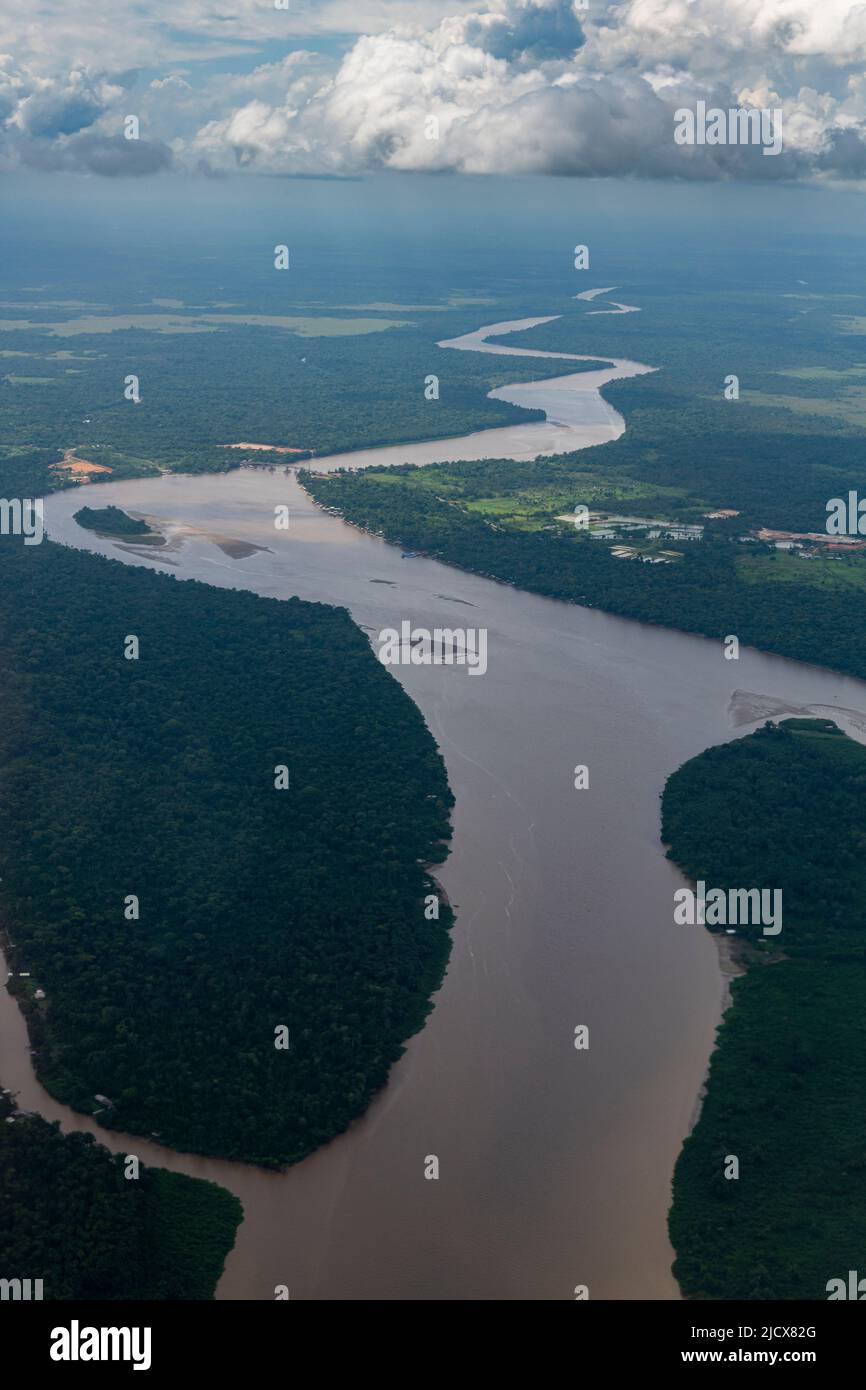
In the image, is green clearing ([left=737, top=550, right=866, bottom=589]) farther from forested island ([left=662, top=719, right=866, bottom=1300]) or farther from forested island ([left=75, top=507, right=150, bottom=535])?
forested island ([left=75, top=507, right=150, bottom=535])

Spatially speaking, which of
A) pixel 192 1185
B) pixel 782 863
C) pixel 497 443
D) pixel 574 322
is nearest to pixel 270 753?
pixel 782 863

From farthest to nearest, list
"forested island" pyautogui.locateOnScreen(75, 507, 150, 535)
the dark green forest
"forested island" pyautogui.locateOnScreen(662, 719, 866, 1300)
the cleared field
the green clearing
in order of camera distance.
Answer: the cleared field, "forested island" pyautogui.locateOnScreen(75, 507, 150, 535), the green clearing, the dark green forest, "forested island" pyautogui.locateOnScreen(662, 719, 866, 1300)

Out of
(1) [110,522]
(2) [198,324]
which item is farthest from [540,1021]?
(2) [198,324]

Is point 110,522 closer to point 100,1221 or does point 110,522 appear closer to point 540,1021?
point 540,1021

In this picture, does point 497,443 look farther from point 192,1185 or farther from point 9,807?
point 192,1185

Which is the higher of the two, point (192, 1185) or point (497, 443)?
point (497, 443)

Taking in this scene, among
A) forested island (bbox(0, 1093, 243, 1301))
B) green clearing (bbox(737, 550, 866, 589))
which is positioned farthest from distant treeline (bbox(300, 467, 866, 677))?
forested island (bbox(0, 1093, 243, 1301))
